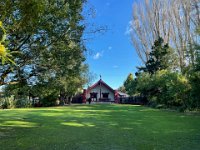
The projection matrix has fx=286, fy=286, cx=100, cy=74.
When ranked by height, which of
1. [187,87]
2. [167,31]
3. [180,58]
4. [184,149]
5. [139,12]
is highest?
[139,12]

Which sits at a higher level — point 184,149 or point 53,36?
point 53,36

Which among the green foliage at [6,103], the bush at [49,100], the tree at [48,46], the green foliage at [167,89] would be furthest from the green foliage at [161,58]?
the tree at [48,46]

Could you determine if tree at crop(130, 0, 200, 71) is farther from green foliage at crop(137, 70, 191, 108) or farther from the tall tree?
green foliage at crop(137, 70, 191, 108)

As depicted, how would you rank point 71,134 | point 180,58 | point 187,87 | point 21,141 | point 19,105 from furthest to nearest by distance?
point 180,58 < point 19,105 < point 187,87 < point 71,134 < point 21,141

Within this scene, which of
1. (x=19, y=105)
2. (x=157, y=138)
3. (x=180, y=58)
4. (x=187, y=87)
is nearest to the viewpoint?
(x=157, y=138)

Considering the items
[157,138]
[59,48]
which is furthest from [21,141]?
[157,138]

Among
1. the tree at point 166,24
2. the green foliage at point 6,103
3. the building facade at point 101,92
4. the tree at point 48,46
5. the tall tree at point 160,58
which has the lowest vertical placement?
the green foliage at point 6,103

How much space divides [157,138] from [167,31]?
3435cm

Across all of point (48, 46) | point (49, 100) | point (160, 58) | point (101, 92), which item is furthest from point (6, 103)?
point (101, 92)

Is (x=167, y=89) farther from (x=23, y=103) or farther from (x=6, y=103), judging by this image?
(x=6, y=103)

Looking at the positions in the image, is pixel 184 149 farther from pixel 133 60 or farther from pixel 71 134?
pixel 133 60

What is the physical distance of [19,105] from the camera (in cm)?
3111

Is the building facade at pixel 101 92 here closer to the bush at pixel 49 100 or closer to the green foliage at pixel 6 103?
the bush at pixel 49 100

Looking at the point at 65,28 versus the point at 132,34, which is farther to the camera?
the point at 132,34
